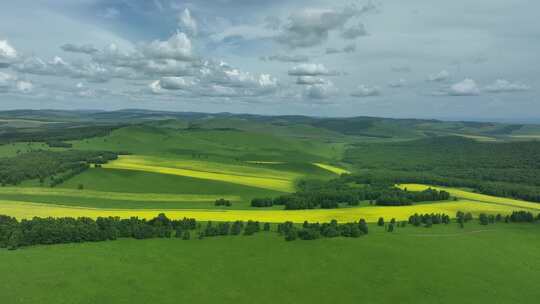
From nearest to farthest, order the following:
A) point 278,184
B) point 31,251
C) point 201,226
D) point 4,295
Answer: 1. point 4,295
2. point 31,251
3. point 201,226
4. point 278,184

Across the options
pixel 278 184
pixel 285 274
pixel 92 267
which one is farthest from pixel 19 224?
pixel 278 184

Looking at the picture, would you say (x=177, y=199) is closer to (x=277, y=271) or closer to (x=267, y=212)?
(x=267, y=212)

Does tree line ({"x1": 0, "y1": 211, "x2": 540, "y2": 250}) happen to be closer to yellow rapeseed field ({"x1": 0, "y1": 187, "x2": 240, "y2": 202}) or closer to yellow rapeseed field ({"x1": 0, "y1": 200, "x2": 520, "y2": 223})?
yellow rapeseed field ({"x1": 0, "y1": 200, "x2": 520, "y2": 223})

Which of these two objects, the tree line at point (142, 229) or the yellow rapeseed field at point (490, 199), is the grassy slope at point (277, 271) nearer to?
the tree line at point (142, 229)

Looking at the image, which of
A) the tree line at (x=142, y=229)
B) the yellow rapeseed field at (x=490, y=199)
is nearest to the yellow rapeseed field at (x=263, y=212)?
the tree line at (x=142, y=229)

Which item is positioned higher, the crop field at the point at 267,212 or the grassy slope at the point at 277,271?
the crop field at the point at 267,212

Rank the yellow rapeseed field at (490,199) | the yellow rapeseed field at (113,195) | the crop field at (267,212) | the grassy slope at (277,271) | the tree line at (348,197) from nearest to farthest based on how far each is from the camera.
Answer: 1. the grassy slope at (277,271)
2. the crop field at (267,212)
3. the tree line at (348,197)
4. the yellow rapeseed field at (113,195)
5. the yellow rapeseed field at (490,199)

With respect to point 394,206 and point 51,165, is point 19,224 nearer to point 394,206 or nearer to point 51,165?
point 51,165

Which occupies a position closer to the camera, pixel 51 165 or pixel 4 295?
pixel 4 295

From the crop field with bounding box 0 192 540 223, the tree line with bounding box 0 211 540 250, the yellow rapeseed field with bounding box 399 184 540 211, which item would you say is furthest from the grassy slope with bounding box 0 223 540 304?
the yellow rapeseed field with bounding box 399 184 540 211
